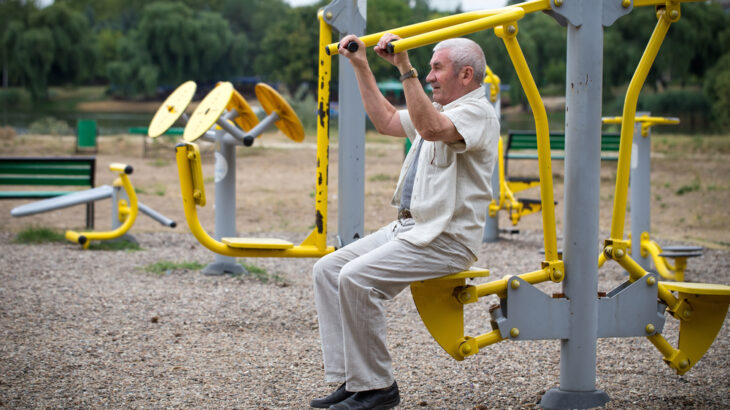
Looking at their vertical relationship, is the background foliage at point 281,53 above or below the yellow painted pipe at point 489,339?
above

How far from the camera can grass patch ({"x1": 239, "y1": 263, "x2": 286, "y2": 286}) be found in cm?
562

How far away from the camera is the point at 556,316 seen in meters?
2.77

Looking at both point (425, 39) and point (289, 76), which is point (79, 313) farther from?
point (289, 76)

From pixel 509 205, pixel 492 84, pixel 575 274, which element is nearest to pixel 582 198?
pixel 575 274

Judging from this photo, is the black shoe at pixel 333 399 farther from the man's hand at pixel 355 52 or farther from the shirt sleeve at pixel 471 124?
the man's hand at pixel 355 52

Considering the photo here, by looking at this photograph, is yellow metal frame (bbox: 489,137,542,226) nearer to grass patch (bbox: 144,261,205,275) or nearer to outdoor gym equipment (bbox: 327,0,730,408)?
grass patch (bbox: 144,261,205,275)

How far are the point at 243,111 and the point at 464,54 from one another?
3027 mm

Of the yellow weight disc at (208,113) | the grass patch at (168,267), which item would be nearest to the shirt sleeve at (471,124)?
the yellow weight disc at (208,113)

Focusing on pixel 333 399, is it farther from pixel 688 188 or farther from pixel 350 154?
pixel 688 188

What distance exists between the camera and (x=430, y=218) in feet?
8.70

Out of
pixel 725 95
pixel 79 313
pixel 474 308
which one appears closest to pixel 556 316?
pixel 474 308

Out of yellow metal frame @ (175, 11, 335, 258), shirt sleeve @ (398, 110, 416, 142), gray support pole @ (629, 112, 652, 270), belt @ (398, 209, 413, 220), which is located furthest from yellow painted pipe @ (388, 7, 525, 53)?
gray support pole @ (629, 112, 652, 270)

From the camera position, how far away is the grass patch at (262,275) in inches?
221

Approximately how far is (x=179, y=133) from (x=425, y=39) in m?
15.8
